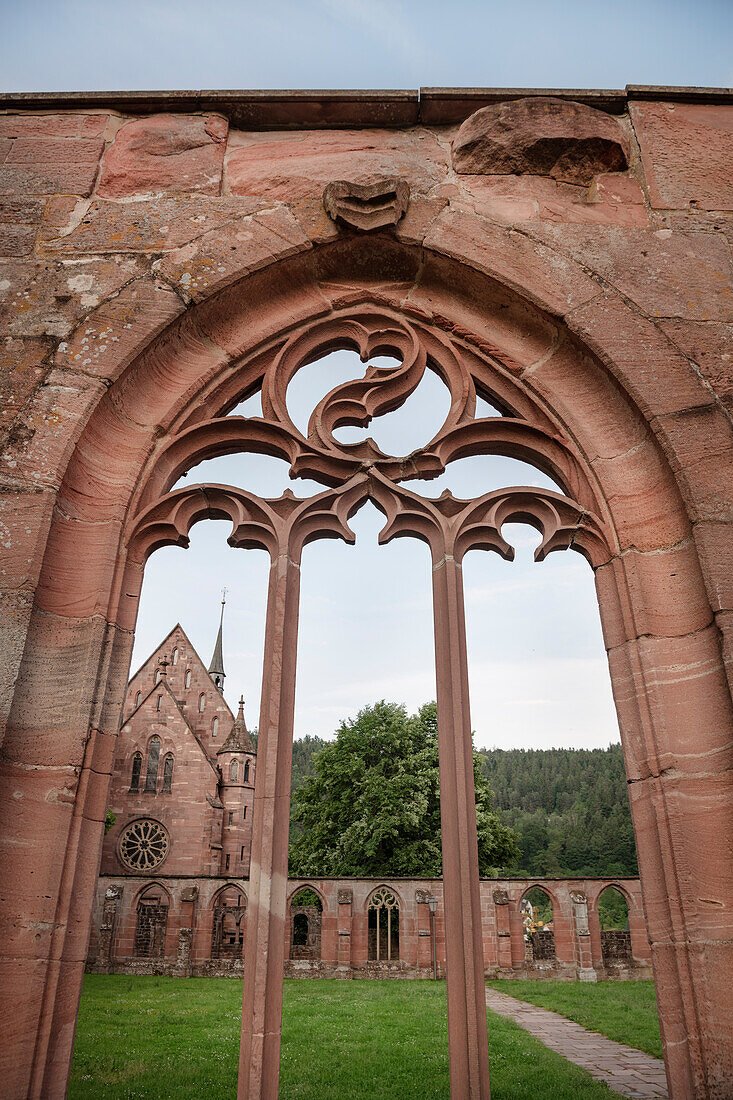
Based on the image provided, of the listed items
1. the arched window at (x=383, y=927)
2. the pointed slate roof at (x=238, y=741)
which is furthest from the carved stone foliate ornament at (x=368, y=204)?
the pointed slate roof at (x=238, y=741)

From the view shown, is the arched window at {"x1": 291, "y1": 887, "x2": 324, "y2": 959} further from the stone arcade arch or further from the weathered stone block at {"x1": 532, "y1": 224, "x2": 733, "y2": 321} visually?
the weathered stone block at {"x1": 532, "y1": 224, "x2": 733, "y2": 321}

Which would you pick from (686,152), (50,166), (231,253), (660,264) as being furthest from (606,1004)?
(50,166)

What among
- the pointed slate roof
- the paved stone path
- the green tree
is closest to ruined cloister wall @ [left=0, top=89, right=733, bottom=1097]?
the paved stone path

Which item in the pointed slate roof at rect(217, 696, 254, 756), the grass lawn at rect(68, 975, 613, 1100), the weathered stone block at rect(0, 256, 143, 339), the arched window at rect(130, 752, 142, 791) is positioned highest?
the pointed slate roof at rect(217, 696, 254, 756)

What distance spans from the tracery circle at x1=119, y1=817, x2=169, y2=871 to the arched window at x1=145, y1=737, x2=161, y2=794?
136 centimetres

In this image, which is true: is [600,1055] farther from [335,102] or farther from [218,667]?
[218,667]

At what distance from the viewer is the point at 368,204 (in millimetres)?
3639

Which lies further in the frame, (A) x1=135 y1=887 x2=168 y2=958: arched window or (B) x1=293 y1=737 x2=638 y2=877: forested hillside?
(B) x1=293 y1=737 x2=638 y2=877: forested hillside

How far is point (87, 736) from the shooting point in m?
2.57

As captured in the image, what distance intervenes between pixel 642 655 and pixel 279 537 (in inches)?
60.5

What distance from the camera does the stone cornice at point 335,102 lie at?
4004 millimetres

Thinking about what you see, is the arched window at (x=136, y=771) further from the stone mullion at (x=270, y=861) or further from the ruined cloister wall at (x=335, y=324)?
the stone mullion at (x=270, y=861)

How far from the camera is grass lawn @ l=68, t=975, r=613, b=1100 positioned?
6.43 m

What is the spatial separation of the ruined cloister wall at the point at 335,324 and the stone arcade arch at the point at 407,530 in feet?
0.04
